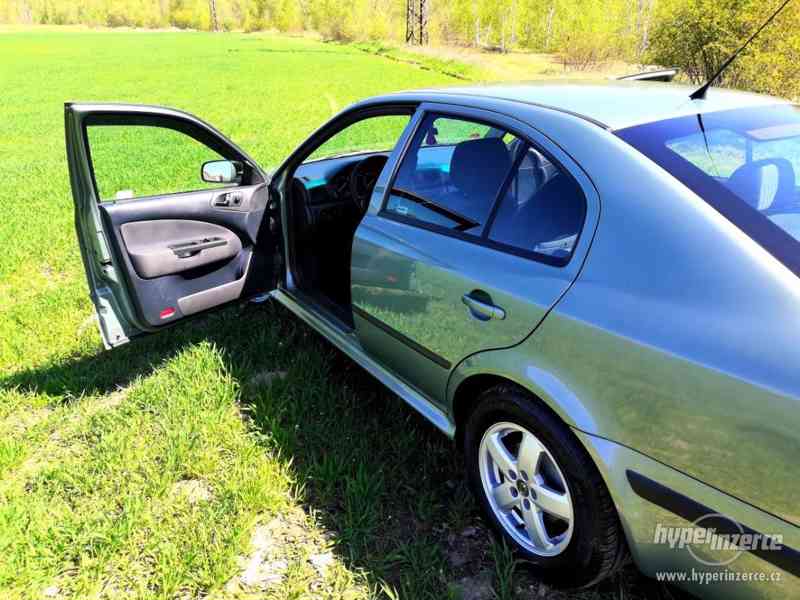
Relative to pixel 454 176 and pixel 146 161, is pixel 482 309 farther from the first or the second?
pixel 146 161

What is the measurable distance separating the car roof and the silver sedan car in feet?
0.04

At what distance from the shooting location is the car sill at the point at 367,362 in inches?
89.7

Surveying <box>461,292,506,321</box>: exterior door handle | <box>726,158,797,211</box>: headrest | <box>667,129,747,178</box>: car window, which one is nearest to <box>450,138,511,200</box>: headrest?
<box>461,292,506,321</box>: exterior door handle

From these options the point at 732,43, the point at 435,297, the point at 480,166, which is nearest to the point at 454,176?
the point at 480,166

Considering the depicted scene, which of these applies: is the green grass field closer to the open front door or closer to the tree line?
the open front door

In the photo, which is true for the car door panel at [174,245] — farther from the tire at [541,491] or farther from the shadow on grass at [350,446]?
the tire at [541,491]

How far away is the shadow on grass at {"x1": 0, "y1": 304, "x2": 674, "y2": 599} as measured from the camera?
207cm

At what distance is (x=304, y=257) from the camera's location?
3.50 meters

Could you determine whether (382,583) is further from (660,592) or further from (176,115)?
(176,115)

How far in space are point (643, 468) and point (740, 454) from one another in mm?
251

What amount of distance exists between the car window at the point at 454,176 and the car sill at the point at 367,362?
0.74 m

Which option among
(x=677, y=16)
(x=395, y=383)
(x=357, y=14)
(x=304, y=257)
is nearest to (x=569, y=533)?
(x=395, y=383)

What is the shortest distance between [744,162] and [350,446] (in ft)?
6.41

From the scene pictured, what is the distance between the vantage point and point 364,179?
3.52 m
